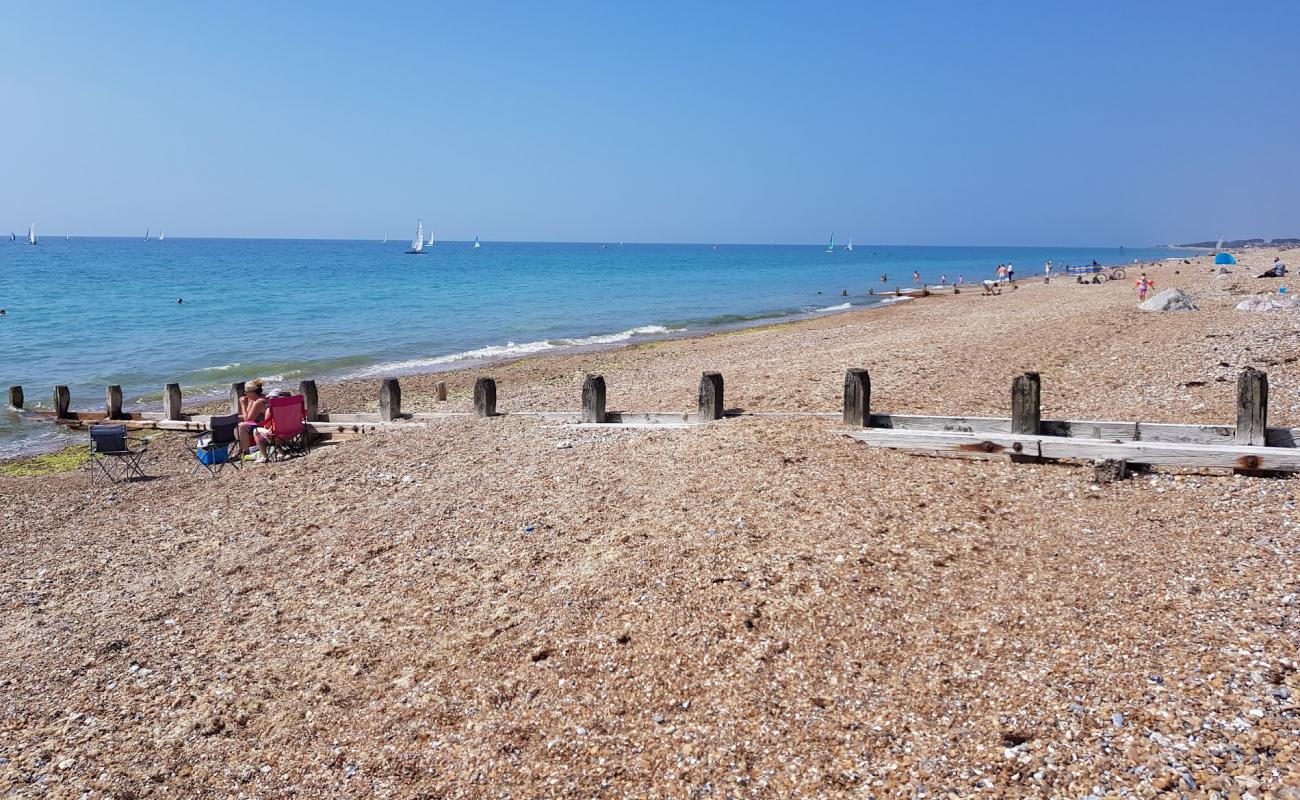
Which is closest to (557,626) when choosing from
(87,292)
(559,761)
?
(559,761)

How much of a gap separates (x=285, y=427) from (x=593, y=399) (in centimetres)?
429

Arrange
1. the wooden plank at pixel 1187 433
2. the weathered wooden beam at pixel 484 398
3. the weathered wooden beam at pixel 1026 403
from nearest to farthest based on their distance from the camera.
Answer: the wooden plank at pixel 1187 433
the weathered wooden beam at pixel 1026 403
the weathered wooden beam at pixel 484 398

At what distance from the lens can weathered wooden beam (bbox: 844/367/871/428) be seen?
8.69m

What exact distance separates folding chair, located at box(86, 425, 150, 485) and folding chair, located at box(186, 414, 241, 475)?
69 cm

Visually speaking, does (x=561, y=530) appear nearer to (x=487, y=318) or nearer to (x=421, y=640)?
(x=421, y=640)

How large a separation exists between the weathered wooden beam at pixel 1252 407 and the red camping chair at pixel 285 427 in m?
10.8

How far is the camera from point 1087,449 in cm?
773

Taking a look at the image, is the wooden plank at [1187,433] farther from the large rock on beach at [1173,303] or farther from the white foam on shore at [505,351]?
the white foam on shore at [505,351]

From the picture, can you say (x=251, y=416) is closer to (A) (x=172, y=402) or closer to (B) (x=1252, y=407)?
(A) (x=172, y=402)

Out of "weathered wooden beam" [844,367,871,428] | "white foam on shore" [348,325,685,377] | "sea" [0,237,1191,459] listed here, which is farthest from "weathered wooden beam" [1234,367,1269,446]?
"white foam on shore" [348,325,685,377]

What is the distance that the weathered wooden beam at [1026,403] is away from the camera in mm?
8102

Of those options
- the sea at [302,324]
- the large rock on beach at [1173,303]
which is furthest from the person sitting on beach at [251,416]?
the large rock on beach at [1173,303]

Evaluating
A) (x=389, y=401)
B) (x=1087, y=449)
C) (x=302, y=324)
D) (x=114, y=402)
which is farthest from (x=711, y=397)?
(x=302, y=324)

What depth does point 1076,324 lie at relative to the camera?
65.3ft
